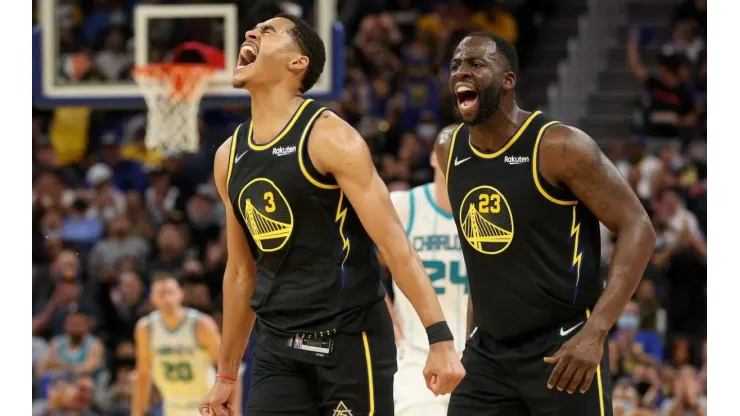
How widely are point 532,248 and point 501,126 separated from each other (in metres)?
0.51

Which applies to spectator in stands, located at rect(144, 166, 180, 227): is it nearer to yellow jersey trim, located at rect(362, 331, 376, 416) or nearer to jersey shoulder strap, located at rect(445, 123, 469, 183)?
jersey shoulder strap, located at rect(445, 123, 469, 183)

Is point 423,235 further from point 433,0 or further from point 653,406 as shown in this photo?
point 433,0

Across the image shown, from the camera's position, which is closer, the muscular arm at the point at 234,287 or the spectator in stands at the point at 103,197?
the muscular arm at the point at 234,287

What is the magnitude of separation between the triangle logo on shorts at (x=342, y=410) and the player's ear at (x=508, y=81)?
1419 millimetres

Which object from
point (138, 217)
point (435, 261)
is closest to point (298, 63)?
point (435, 261)

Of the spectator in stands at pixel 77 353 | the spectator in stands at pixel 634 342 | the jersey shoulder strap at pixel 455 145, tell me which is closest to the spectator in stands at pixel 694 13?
the spectator in stands at pixel 634 342

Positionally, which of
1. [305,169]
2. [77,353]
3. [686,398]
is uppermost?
[305,169]

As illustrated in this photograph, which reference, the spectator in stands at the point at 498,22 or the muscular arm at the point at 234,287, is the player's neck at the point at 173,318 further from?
the spectator in stands at the point at 498,22

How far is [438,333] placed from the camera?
4.64 m

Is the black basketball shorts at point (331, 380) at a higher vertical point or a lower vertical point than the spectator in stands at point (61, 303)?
higher

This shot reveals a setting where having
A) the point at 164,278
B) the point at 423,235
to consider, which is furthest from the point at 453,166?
the point at 164,278

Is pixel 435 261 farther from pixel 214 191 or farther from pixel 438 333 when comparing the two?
pixel 214 191

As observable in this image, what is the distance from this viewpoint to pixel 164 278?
10109 mm

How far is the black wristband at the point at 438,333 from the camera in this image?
4629mm
